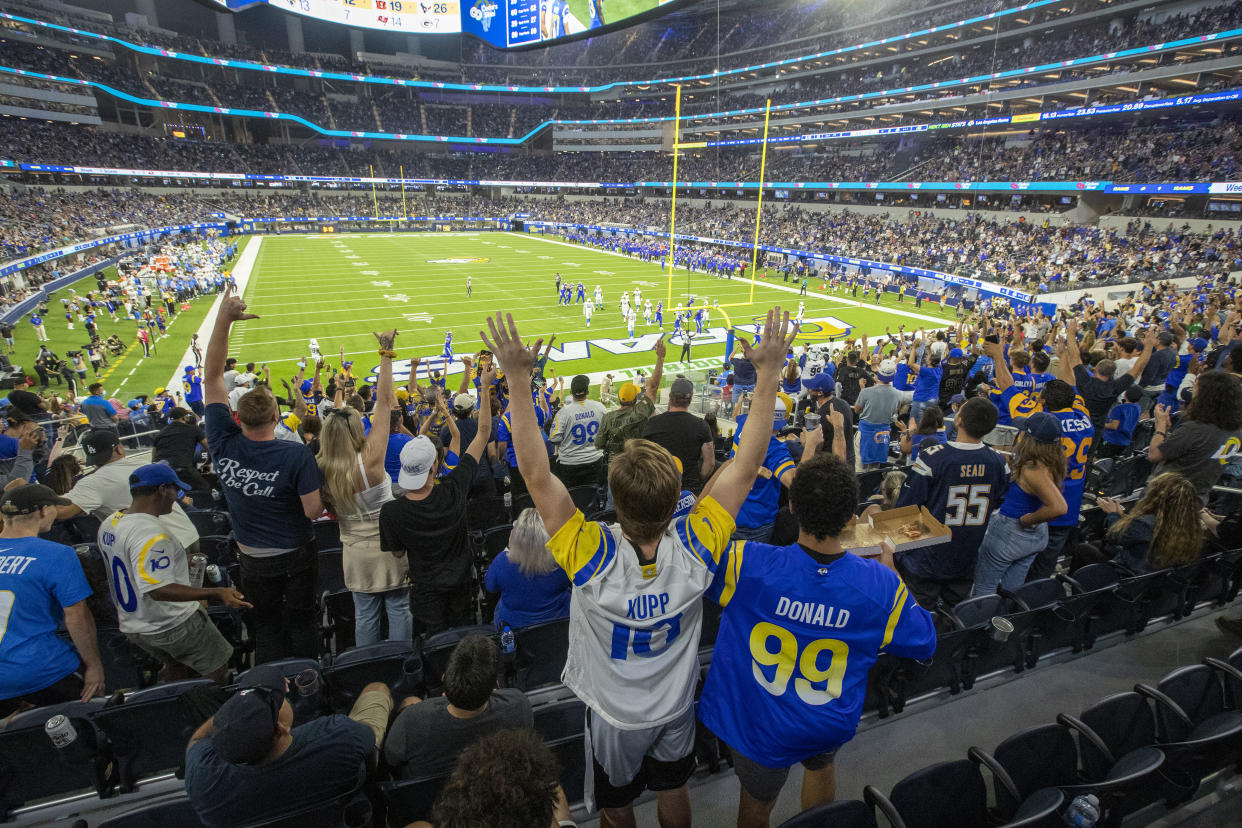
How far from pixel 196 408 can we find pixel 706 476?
519 inches

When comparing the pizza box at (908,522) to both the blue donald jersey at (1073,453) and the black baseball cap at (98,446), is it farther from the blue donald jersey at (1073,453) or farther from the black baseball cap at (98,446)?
the black baseball cap at (98,446)

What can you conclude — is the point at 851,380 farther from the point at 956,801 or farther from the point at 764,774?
the point at 764,774

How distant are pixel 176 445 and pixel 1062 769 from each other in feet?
28.1

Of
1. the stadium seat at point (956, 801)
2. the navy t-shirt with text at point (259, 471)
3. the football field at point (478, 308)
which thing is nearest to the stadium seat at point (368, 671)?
the navy t-shirt with text at point (259, 471)

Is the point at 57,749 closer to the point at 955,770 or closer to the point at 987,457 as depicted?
the point at 955,770

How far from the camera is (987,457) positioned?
399 cm

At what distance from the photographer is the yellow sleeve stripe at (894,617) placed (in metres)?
2.31

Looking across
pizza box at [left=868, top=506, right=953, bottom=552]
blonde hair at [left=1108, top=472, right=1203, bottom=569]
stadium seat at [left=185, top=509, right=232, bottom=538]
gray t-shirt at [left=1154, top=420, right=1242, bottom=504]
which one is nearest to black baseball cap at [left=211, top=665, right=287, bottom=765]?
pizza box at [left=868, top=506, right=953, bottom=552]

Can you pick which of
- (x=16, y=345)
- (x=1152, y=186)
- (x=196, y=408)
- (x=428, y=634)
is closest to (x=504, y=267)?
(x=16, y=345)

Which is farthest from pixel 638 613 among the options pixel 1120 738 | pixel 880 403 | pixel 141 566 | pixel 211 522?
pixel 880 403

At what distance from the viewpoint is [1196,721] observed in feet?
11.2

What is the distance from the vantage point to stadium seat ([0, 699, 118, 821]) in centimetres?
307

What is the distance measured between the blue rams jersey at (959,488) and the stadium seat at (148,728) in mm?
4533

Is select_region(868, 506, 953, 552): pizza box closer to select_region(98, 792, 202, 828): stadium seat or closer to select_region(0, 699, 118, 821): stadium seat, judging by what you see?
select_region(98, 792, 202, 828): stadium seat
